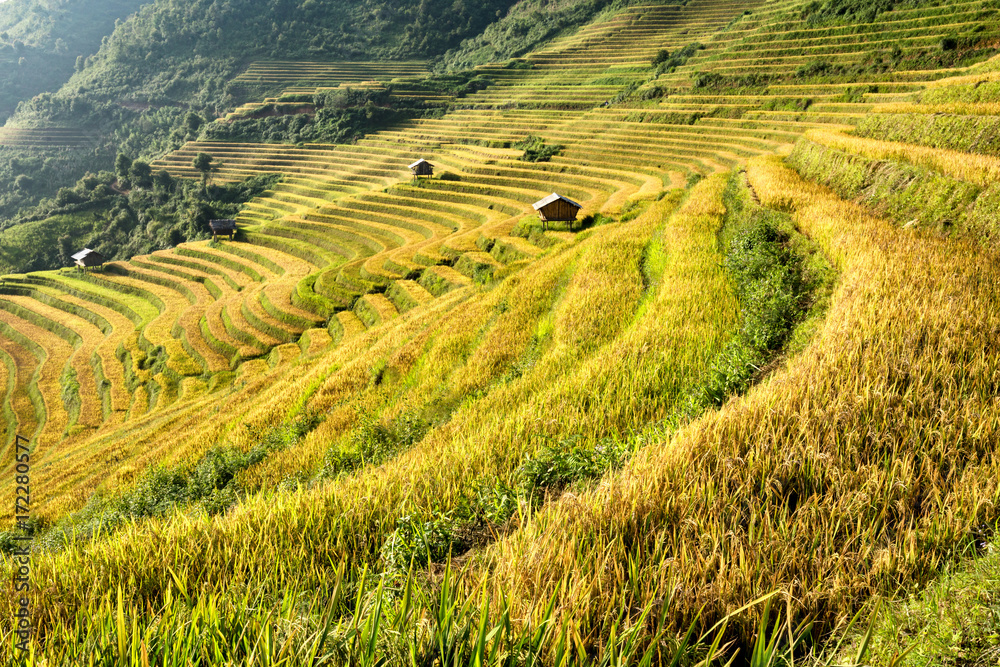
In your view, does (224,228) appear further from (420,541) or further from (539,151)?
(420,541)

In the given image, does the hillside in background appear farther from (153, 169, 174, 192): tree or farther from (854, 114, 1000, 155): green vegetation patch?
(854, 114, 1000, 155): green vegetation patch

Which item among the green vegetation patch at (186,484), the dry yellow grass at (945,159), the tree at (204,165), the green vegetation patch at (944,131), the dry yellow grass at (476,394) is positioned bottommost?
the green vegetation patch at (186,484)

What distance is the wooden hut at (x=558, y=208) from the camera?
2723 cm

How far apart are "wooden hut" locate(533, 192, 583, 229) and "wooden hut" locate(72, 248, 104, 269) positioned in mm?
47674

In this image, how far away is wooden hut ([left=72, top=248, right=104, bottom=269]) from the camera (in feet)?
159

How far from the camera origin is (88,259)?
48625mm

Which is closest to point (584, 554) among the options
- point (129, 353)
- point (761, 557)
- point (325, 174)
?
point (761, 557)

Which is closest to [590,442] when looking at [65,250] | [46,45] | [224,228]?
[224,228]

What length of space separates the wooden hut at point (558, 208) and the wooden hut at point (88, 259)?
47.7m

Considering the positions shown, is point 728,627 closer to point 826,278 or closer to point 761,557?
point 761,557

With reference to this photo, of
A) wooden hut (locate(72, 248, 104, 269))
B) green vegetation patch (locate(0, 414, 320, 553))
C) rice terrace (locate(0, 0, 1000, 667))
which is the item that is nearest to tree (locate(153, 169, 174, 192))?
wooden hut (locate(72, 248, 104, 269))

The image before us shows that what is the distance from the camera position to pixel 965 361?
11.4 ft

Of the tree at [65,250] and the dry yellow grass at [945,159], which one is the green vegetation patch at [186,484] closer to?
the dry yellow grass at [945,159]

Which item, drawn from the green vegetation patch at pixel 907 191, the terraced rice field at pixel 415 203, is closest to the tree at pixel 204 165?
the terraced rice field at pixel 415 203
